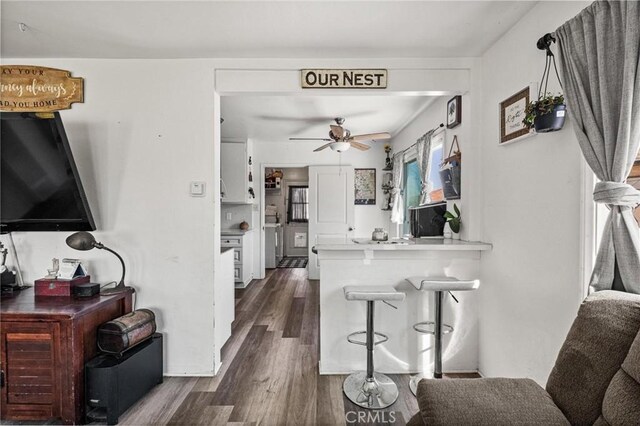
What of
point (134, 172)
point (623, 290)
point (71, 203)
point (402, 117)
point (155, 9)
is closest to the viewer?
point (623, 290)

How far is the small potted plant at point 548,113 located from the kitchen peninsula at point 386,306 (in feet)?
3.61

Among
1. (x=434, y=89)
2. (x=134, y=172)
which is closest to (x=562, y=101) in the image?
(x=434, y=89)

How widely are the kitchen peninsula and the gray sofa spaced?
1.31m

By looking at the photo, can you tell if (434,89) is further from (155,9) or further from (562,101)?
(155,9)

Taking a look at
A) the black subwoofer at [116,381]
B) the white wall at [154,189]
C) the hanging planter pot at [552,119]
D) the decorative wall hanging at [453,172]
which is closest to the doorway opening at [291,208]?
the decorative wall hanging at [453,172]

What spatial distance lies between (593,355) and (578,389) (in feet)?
0.43

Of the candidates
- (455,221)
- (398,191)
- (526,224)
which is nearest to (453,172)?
(455,221)

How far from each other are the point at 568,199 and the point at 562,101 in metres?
0.49

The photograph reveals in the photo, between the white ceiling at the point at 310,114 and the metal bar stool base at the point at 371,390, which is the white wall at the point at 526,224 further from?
the white ceiling at the point at 310,114

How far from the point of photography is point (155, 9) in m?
1.90

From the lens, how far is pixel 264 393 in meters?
2.29

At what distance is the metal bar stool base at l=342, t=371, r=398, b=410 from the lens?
A: 7.07 feet

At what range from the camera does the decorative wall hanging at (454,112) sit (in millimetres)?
2795

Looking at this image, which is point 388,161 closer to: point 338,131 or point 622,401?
point 338,131
